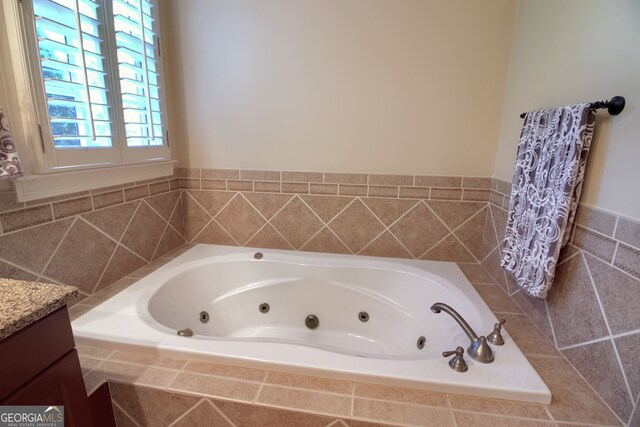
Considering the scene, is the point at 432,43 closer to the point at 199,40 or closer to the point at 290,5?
the point at 290,5

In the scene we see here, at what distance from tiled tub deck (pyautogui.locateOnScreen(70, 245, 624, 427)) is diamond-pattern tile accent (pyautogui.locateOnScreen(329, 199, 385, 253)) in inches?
40.7

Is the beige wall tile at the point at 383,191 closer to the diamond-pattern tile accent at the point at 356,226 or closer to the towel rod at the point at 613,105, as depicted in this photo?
the diamond-pattern tile accent at the point at 356,226

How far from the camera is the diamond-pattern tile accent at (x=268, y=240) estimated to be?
204 centimetres

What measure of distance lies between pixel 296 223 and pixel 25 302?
4.62 ft

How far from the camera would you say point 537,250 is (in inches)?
45.2

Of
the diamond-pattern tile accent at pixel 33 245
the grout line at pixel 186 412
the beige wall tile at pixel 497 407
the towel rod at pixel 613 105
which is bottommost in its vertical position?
the grout line at pixel 186 412

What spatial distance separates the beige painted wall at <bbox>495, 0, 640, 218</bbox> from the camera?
2.93 ft

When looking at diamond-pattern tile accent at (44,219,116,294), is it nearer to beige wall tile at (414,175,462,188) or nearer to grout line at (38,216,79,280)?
grout line at (38,216,79,280)

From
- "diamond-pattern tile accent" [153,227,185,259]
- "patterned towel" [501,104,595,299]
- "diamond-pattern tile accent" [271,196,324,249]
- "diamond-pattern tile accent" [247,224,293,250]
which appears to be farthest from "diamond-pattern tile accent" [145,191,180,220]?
"patterned towel" [501,104,595,299]

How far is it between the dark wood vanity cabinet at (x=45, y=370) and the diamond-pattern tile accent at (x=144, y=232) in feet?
3.09

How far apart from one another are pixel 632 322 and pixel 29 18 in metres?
2.14

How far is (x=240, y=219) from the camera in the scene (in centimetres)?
206

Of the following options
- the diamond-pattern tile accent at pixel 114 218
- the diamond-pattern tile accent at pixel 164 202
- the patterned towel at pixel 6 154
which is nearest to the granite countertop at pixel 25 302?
the patterned towel at pixel 6 154

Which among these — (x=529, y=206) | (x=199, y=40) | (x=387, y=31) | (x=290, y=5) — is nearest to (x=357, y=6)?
(x=387, y=31)
